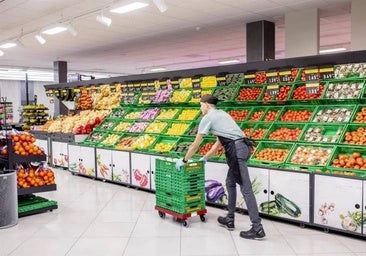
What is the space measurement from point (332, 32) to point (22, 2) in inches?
340

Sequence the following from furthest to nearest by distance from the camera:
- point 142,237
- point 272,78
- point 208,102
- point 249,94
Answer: point 249,94 < point 272,78 < point 208,102 < point 142,237

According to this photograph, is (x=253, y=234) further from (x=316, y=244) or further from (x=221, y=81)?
(x=221, y=81)

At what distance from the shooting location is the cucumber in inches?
201

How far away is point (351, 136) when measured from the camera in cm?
521

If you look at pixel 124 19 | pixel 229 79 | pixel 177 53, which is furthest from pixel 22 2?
pixel 177 53

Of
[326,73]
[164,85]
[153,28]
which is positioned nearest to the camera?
[326,73]

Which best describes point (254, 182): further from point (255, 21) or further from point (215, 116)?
point (255, 21)

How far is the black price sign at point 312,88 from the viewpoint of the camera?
19.0 ft

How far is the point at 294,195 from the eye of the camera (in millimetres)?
5113

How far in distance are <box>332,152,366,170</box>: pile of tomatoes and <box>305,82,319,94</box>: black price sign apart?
3.90 ft

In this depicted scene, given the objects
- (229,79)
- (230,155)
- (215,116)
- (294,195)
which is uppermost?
(229,79)

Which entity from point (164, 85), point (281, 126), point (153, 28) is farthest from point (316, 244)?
point (153, 28)

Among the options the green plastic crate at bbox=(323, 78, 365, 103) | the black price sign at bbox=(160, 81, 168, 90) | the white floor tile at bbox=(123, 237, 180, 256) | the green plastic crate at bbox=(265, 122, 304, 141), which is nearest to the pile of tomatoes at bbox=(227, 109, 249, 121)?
the green plastic crate at bbox=(265, 122, 304, 141)

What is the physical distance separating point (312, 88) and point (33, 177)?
4.68 meters
